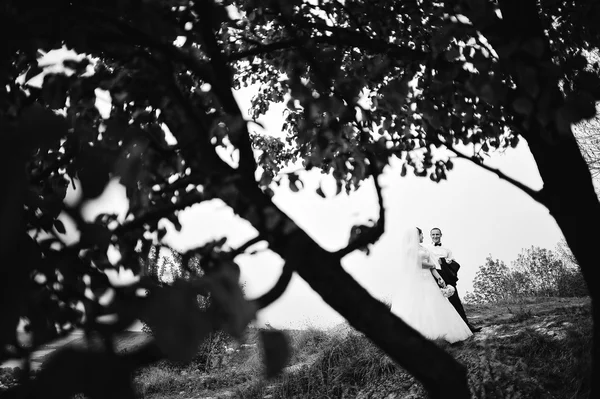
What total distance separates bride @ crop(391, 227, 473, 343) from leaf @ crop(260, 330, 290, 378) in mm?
7167

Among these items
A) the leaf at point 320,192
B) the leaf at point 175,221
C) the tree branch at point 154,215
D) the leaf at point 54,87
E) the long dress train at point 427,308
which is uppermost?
the leaf at point 54,87

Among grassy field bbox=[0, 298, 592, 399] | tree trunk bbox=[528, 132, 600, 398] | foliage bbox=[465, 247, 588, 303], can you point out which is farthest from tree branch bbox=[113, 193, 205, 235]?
foliage bbox=[465, 247, 588, 303]

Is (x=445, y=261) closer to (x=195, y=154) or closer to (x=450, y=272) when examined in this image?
(x=450, y=272)

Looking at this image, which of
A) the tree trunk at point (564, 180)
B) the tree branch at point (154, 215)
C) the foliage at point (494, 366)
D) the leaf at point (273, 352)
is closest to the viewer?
the leaf at point (273, 352)

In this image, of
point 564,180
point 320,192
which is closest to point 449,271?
point 564,180

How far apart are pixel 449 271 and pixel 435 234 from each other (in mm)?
716

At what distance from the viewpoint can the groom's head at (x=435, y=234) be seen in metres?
8.95

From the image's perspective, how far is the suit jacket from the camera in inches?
344

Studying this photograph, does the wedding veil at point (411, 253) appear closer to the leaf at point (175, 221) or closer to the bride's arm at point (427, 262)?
the bride's arm at point (427, 262)

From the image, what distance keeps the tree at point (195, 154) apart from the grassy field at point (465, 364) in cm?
274

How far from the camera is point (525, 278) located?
14.4m

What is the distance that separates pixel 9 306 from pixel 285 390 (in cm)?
727

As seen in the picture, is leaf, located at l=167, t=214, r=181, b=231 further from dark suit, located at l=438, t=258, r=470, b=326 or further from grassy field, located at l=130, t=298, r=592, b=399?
dark suit, located at l=438, t=258, r=470, b=326

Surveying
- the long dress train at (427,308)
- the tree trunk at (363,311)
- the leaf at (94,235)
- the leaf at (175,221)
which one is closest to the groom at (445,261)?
the long dress train at (427,308)
